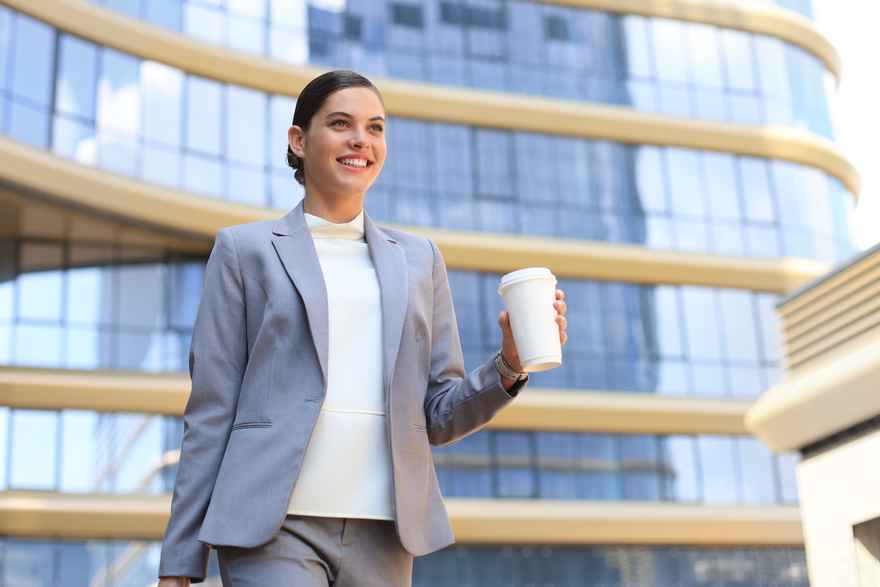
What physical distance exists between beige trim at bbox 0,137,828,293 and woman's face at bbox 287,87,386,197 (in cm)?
2096

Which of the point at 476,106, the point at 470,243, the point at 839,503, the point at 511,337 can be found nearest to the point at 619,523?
the point at 470,243

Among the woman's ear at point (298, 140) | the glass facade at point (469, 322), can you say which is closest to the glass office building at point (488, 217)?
the glass facade at point (469, 322)

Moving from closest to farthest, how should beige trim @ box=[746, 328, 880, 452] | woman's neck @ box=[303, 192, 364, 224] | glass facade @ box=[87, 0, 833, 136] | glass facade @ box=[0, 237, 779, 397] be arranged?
woman's neck @ box=[303, 192, 364, 224], beige trim @ box=[746, 328, 880, 452], glass facade @ box=[0, 237, 779, 397], glass facade @ box=[87, 0, 833, 136]

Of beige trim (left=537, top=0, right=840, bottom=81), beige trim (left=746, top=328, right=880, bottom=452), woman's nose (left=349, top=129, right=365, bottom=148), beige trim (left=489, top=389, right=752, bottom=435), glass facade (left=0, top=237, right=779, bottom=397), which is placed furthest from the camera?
beige trim (left=537, top=0, right=840, bottom=81)

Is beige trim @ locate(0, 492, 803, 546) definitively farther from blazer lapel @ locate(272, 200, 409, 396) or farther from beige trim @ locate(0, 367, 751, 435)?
blazer lapel @ locate(272, 200, 409, 396)

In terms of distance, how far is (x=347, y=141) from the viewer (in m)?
3.40

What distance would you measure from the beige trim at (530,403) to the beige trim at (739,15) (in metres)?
9.37

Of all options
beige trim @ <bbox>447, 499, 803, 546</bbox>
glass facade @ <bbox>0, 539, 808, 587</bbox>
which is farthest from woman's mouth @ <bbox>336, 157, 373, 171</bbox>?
beige trim @ <bbox>447, 499, 803, 546</bbox>

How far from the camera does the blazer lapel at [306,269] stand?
3230 mm

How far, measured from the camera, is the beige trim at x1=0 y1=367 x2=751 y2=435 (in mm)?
24953

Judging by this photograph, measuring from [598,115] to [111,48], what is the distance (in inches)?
435

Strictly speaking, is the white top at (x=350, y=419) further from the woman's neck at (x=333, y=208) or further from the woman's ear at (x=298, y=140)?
the woman's ear at (x=298, y=140)

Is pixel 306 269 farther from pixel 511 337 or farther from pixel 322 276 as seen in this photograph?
pixel 511 337

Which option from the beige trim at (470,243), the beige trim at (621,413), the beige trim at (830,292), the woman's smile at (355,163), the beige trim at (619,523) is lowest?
the woman's smile at (355,163)
